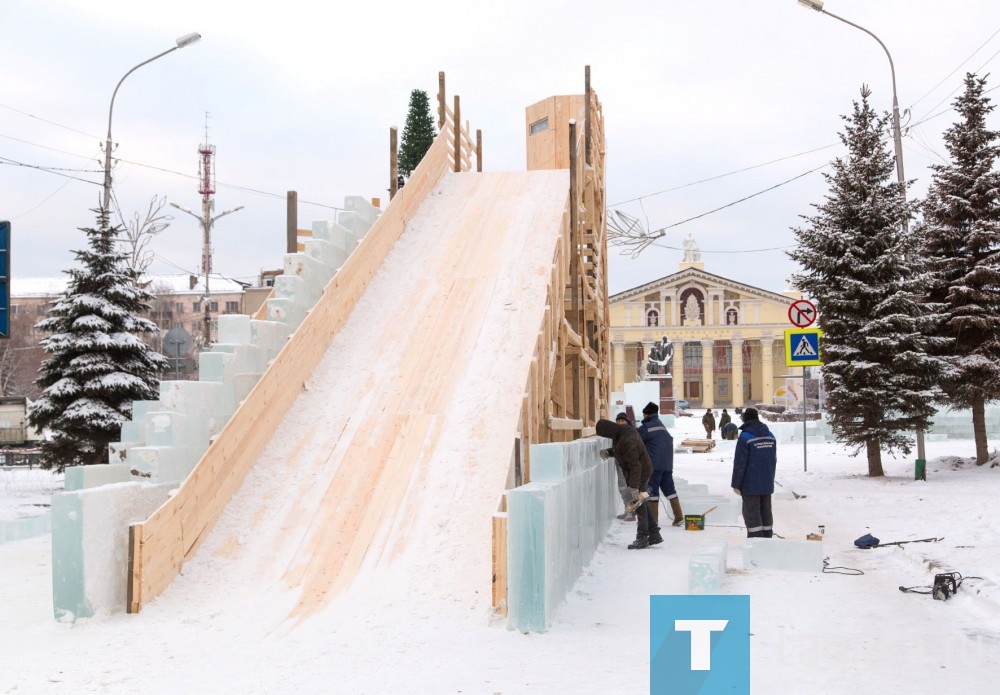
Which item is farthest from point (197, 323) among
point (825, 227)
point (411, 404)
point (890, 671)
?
point (890, 671)

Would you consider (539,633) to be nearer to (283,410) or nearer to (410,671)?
(410,671)

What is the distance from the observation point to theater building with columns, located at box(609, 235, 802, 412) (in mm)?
94875

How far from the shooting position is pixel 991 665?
246 inches

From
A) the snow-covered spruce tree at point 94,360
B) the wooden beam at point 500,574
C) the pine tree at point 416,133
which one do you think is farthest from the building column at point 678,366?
the wooden beam at point 500,574

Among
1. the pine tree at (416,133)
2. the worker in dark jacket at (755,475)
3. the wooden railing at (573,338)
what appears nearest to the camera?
the wooden railing at (573,338)

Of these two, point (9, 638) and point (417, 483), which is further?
point (417, 483)

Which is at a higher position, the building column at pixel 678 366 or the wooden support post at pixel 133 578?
the building column at pixel 678 366

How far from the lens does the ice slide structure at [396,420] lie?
8.40m

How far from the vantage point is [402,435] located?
406 inches

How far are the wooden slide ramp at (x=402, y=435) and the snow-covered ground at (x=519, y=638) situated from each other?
436mm

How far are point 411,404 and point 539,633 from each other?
4259mm

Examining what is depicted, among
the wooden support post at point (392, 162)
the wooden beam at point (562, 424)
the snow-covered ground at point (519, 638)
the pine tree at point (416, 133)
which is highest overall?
the pine tree at point (416, 133)

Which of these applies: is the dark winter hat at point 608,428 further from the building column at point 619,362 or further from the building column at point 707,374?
→ the building column at point 707,374

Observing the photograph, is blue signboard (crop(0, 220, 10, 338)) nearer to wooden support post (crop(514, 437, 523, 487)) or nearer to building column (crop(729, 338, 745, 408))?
wooden support post (crop(514, 437, 523, 487))
